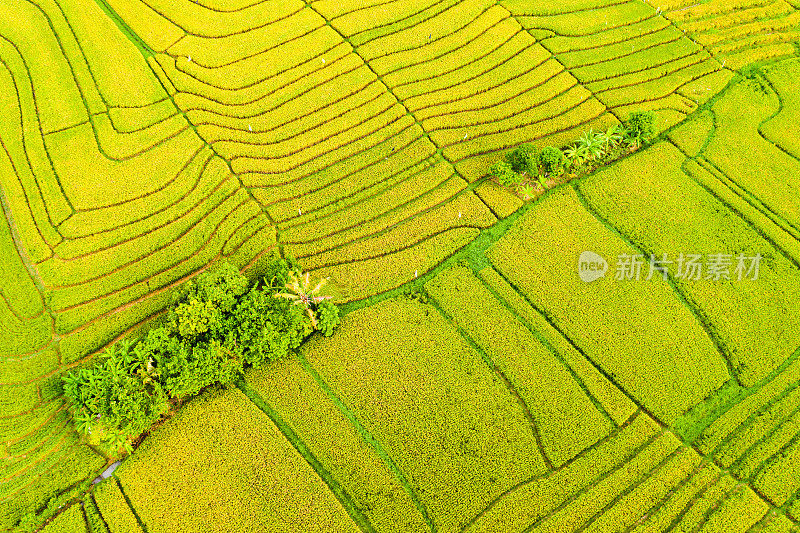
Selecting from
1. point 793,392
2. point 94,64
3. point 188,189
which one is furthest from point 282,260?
point 793,392

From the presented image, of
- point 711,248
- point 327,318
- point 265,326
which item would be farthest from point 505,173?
point 265,326

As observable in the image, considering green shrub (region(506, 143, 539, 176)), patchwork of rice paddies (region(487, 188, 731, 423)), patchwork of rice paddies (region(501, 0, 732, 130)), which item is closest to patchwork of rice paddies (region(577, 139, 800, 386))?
patchwork of rice paddies (region(487, 188, 731, 423))

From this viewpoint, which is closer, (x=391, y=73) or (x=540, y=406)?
(x=540, y=406)

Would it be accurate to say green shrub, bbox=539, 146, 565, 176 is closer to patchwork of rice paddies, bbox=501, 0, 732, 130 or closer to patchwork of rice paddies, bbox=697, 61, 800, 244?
patchwork of rice paddies, bbox=501, 0, 732, 130

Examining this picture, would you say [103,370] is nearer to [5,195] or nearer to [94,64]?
[5,195]

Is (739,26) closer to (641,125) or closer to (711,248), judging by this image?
(641,125)

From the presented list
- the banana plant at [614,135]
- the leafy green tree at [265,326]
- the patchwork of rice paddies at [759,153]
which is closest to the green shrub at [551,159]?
the banana plant at [614,135]
